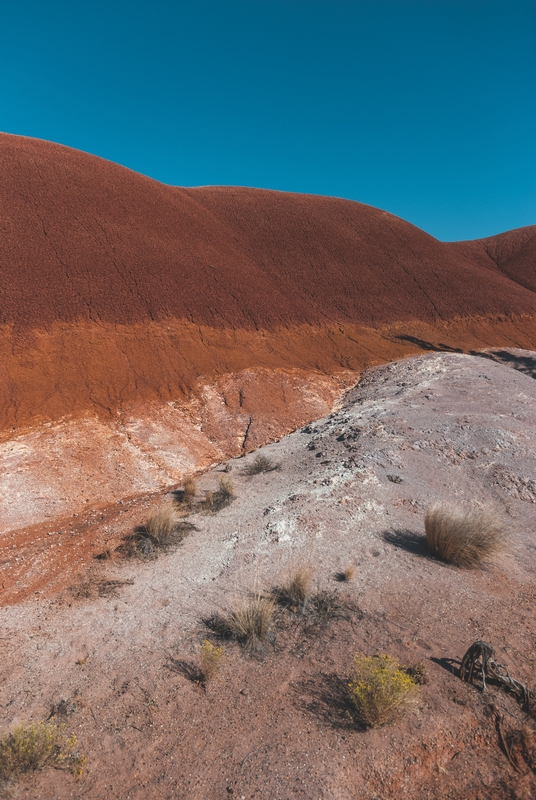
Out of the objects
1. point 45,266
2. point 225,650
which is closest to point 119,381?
point 45,266

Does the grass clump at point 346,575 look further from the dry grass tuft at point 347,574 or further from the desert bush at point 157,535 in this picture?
the desert bush at point 157,535

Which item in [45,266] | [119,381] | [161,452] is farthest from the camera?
[45,266]

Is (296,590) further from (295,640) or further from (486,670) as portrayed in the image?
(486,670)

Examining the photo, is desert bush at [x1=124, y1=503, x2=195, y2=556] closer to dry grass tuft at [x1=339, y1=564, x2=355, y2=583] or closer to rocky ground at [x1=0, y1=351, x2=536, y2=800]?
rocky ground at [x1=0, y1=351, x2=536, y2=800]

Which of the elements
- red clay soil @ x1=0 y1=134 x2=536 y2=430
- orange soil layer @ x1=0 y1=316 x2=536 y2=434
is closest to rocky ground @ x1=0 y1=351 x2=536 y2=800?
orange soil layer @ x1=0 y1=316 x2=536 y2=434

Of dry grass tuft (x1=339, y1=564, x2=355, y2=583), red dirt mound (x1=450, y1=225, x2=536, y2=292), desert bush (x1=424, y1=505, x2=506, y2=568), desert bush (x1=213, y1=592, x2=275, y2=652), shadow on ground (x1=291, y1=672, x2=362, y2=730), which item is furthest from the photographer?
red dirt mound (x1=450, y1=225, x2=536, y2=292)

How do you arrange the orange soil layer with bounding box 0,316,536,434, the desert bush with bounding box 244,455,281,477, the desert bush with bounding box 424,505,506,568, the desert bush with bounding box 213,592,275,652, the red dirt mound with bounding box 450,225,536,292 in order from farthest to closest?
the red dirt mound with bounding box 450,225,536,292, the orange soil layer with bounding box 0,316,536,434, the desert bush with bounding box 244,455,281,477, the desert bush with bounding box 424,505,506,568, the desert bush with bounding box 213,592,275,652

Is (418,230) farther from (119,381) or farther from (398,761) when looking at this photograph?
(398,761)
